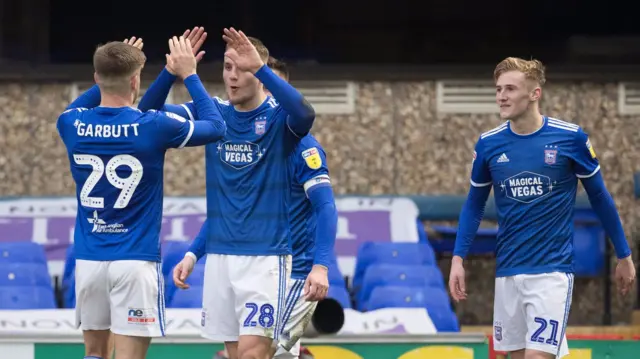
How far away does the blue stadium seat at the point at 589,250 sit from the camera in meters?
10.8

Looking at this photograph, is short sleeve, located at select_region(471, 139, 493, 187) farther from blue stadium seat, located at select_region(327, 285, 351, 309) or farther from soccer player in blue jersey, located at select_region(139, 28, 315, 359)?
blue stadium seat, located at select_region(327, 285, 351, 309)

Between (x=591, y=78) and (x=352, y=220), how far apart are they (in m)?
2.44

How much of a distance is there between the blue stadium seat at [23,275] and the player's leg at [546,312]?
397 cm

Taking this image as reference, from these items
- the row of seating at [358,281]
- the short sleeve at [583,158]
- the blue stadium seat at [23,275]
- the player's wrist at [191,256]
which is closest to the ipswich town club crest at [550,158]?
the short sleeve at [583,158]

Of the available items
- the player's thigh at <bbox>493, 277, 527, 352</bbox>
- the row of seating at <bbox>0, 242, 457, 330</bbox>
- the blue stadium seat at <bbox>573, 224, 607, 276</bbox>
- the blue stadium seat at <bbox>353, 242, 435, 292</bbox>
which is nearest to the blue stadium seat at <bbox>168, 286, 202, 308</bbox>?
the row of seating at <bbox>0, 242, 457, 330</bbox>

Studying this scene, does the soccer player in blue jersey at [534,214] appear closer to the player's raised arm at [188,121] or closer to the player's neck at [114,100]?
the player's raised arm at [188,121]

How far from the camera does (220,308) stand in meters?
6.17

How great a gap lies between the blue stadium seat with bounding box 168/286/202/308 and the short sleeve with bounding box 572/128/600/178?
307cm

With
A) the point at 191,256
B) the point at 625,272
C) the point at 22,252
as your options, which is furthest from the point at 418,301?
the point at 191,256

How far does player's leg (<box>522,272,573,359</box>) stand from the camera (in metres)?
6.50

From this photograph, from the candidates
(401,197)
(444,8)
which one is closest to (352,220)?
(401,197)

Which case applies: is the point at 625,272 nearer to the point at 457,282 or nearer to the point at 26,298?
the point at 457,282

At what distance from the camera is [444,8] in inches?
454

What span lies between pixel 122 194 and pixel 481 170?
1.92 m
